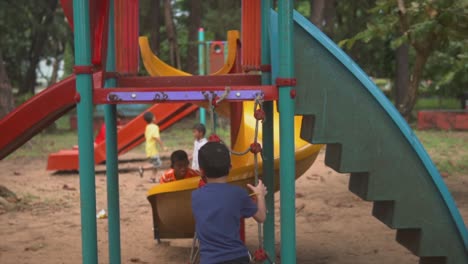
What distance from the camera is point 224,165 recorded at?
12.2ft

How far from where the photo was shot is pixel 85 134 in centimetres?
458

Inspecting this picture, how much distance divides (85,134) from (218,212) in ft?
4.24

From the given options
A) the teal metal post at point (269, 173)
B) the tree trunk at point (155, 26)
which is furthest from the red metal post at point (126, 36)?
the tree trunk at point (155, 26)

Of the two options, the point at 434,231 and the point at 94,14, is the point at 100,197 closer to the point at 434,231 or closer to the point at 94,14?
the point at 94,14

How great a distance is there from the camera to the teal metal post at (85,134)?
4.55m

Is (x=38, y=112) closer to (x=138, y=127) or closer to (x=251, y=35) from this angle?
(x=251, y=35)

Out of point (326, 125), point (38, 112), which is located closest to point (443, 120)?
point (326, 125)

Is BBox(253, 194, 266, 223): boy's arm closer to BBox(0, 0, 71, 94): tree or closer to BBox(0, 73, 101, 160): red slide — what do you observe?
BBox(0, 73, 101, 160): red slide

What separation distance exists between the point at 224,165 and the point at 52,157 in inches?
394

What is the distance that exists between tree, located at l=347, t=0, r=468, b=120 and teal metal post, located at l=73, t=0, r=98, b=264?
186 inches

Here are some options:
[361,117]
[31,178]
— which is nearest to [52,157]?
[31,178]

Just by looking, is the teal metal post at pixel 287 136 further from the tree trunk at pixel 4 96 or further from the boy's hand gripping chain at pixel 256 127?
the tree trunk at pixel 4 96

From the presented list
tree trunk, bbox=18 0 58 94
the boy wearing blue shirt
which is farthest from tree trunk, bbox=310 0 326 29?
the boy wearing blue shirt

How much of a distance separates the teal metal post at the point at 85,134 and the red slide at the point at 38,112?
63cm
